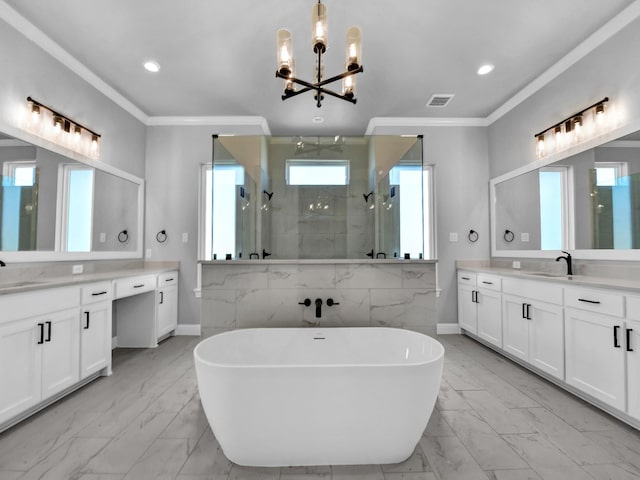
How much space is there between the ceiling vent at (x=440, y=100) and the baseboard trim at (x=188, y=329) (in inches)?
152

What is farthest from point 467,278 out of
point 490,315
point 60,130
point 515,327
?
point 60,130

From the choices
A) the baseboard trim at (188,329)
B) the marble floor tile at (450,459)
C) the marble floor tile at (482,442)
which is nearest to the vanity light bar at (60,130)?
the baseboard trim at (188,329)

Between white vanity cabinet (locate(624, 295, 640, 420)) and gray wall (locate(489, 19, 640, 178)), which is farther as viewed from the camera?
gray wall (locate(489, 19, 640, 178))

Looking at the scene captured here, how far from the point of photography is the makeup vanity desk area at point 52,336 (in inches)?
64.7

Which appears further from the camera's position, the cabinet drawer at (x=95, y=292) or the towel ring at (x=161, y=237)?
the towel ring at (x=161, y=237)

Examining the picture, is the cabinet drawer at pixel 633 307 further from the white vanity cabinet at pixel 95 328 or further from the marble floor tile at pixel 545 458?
the white vanity cabinet at pixel 95 328

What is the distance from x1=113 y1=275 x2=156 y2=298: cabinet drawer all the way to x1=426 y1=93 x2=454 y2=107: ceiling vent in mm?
3643

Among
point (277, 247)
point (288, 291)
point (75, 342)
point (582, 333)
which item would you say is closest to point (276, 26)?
point (277, 247)

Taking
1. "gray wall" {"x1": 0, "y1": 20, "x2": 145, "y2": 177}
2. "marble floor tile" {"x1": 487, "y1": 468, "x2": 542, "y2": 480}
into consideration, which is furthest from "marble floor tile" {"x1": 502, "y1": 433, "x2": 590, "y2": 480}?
"gray wall" {"x1": 0, "y1": 20, "x2": 145, "y2": 177}

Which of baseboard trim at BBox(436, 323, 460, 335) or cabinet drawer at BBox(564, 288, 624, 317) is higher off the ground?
cabinet drawer at BBox(564, 288, 624, 317)

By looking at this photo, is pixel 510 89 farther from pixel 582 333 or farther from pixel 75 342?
pixel 75 342

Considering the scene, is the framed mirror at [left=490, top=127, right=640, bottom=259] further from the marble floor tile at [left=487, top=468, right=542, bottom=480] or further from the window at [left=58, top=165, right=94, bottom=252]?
the window at [left=58, top=165, right=94, bottom=252]

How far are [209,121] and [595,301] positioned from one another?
163 inches

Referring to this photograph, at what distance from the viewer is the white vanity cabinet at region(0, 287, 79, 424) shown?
1623mm
